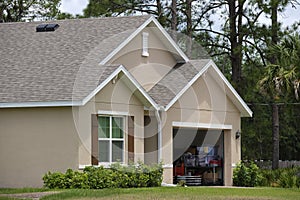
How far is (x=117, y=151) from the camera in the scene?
26.7 m

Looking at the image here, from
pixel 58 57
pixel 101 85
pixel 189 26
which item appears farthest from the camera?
pixel 189 26

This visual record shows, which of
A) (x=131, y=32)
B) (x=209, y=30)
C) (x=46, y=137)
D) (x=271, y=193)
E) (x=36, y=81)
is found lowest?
(x=271, y=193)

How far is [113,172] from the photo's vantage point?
81.6ft

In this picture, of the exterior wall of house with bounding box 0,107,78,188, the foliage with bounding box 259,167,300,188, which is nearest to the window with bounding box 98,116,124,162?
the exterior wall of house with bounding box 0,107,78,188

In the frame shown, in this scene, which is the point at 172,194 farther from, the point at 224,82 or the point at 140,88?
the point at 224,82

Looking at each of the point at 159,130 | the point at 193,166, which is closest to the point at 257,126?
the point at 193,166

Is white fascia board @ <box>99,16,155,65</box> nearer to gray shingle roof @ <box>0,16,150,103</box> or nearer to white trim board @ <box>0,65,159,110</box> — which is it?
gray shingle roof @ <box>0,16,150,103</box>

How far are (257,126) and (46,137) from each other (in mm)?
25069

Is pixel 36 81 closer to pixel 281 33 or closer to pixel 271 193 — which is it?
pixel 271 193

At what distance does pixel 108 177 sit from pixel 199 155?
8.95 meters

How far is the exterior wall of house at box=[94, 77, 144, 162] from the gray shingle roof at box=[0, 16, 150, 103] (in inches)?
27.5

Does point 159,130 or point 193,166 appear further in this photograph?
point 193,166

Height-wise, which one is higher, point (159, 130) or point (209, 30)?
point (209, 30)

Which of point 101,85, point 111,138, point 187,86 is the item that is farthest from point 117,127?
point 187,86
